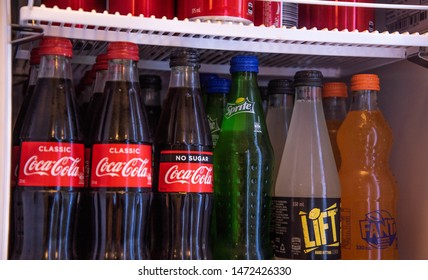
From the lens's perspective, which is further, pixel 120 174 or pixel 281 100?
pixel 281 100

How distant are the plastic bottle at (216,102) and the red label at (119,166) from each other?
291mm

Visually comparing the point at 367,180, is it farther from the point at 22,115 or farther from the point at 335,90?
the point at 22,115

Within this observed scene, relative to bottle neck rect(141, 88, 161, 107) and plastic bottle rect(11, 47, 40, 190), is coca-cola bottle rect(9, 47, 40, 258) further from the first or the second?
bottle neck rect(141, 88, 161, 107)

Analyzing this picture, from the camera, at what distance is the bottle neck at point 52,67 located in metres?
1.13

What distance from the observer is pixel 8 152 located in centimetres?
98

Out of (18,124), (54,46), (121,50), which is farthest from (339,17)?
(18,124)

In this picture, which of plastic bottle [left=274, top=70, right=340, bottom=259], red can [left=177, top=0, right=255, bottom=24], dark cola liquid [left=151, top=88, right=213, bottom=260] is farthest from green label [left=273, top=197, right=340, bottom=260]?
red can [left=177, top=0, right=255, bottom=24]

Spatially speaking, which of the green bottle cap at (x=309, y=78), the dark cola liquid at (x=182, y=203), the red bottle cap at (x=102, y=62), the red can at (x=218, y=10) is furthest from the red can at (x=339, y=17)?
the red bottle cap at (x=102, y=62)

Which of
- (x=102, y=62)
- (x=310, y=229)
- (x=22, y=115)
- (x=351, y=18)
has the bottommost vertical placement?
(x=310, y=229)

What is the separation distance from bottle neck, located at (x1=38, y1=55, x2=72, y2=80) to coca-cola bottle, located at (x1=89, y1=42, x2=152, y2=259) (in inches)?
3.5

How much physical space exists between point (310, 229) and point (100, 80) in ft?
1.70

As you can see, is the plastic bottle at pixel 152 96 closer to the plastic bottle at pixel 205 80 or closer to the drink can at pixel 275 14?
the plastic bottle at pixel 205 80

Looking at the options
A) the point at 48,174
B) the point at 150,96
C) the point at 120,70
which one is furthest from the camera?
the point at 150,96

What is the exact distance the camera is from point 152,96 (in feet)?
4.55
